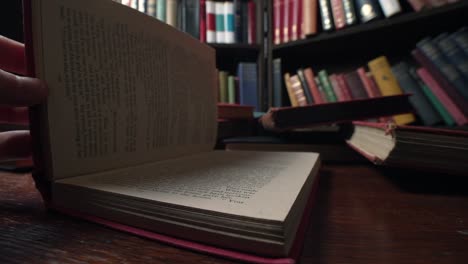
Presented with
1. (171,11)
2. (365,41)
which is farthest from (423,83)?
(171,11)

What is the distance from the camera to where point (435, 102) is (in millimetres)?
807

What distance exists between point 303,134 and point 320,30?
0.42m

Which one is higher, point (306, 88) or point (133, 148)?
point (306, 88)

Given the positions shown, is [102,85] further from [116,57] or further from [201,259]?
[201,259]

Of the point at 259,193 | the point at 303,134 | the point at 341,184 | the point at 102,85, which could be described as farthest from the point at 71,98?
the point at 303,134

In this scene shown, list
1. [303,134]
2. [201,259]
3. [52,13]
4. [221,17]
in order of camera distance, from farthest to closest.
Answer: [221,17]
[303,134]
[52,13]
[201,259]

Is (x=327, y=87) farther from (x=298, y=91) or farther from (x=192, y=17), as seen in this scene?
(x=192, y=17)

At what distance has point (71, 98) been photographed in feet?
0.95

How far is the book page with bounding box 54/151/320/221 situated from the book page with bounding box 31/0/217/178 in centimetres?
4

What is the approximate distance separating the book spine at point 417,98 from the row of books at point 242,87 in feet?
1.63

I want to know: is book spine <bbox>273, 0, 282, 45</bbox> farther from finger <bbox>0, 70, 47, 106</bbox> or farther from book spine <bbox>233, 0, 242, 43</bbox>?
finger <bbox>0, 70, 47, 106</bbox>

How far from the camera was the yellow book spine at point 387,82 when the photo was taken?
34.2 inches

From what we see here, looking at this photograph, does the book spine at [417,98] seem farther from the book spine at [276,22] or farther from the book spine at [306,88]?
the book spine at [276,22]

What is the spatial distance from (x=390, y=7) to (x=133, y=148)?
84 centimetres
